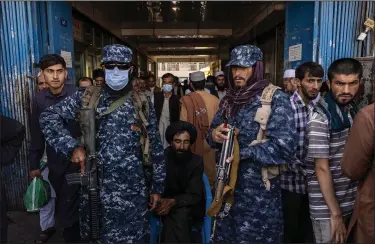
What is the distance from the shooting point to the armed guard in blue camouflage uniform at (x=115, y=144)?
201 centimetres

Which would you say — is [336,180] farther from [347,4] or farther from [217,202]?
[347,4]

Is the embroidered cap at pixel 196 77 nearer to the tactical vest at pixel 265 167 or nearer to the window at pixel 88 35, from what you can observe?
the tactical vest at pixel 265 167

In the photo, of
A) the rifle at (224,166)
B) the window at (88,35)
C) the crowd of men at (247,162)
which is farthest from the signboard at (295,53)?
the window at (88,35)

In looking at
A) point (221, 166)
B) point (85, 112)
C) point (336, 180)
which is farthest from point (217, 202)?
point (85, 112)

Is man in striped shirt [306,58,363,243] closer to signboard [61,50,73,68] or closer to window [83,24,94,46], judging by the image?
signboard [61,50,73,68]

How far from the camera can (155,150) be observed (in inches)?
84.7

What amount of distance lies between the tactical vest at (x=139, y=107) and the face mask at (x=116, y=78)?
82mm

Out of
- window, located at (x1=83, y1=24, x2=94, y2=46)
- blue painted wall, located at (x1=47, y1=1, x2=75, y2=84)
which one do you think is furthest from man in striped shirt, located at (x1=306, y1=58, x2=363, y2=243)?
window, located at (x1=83, y1=24, x2=94, y2=46)

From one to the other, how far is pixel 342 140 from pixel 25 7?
12.3 feet

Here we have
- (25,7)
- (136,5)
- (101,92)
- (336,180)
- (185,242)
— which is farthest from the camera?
(136,5)

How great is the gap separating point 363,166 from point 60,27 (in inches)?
165

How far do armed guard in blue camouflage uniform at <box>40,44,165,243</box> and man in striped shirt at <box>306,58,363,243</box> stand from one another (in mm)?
1072

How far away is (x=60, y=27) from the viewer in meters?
4.31

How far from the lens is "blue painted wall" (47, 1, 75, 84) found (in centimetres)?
405
